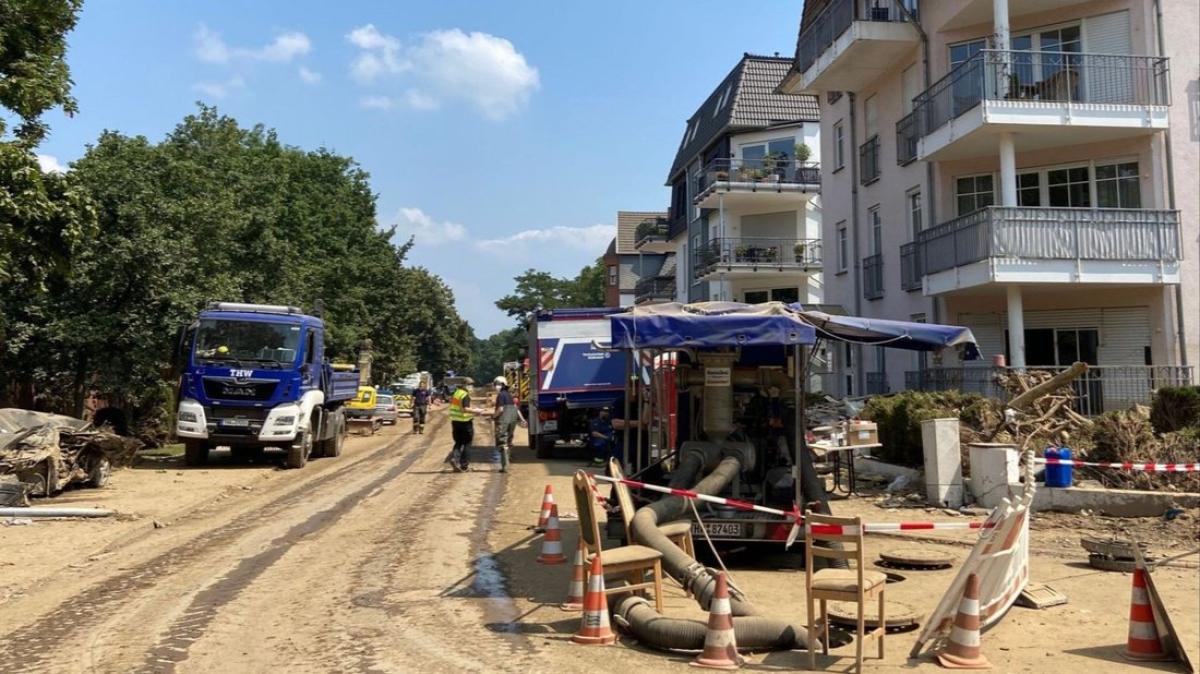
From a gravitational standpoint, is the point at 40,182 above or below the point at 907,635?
above

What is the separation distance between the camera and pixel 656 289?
50531 millimetres

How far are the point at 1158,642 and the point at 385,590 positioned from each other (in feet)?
19.3

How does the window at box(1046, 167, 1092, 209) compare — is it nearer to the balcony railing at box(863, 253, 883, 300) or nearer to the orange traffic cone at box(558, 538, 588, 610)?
the balcony railing at box(863, 253, 883, 300)

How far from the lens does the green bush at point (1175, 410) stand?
1263 centimetres

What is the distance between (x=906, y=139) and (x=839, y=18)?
385cm

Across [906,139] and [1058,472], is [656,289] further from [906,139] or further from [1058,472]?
[1058,472]

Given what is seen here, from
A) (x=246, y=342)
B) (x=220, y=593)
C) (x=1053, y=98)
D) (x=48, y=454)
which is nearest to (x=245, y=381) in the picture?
(x=246, y=342)

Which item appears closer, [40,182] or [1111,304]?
[40,182]

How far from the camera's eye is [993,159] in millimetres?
19812

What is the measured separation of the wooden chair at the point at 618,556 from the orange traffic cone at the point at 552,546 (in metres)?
2.05

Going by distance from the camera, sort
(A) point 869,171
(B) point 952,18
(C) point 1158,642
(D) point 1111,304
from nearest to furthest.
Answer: (C) point 1158,642 < (D) point 1111,304 < (B) point 952,18 < (A) point 869,171

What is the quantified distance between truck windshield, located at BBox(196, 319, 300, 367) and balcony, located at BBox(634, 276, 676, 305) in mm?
30596

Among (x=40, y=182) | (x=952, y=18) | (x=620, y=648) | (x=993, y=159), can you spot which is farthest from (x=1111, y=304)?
(x=40, y=182)

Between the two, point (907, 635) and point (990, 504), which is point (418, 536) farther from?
point (990, 504)
